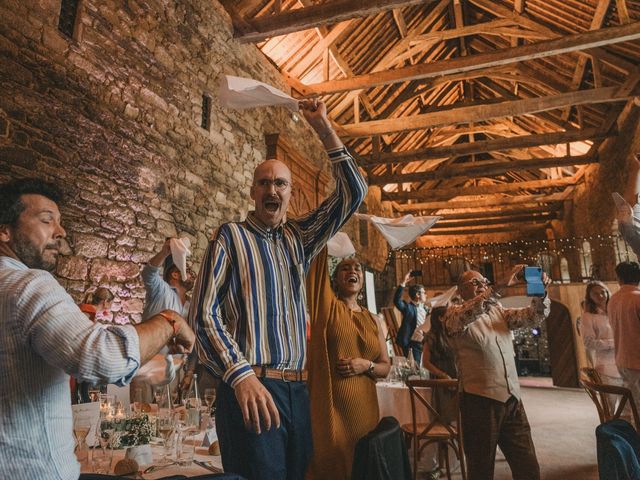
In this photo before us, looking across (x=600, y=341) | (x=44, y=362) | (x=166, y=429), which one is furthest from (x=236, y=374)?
(x=600, y=341)

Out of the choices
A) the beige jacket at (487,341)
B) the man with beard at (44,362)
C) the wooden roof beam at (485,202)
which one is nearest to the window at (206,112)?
the beige jacket at (487,341)

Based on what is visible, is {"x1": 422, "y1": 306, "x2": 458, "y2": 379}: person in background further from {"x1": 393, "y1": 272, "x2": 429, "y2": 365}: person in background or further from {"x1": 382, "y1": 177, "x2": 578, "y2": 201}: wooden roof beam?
{"x1": 382, "y1": 177, "x2": 578, "y2": 201}: wooden roof beam

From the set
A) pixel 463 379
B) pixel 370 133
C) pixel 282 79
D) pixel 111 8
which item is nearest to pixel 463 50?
pixel 370 133

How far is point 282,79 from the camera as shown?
6.94 meters

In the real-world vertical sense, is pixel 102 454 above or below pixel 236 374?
below

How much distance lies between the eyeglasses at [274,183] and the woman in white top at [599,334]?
11.9 feet

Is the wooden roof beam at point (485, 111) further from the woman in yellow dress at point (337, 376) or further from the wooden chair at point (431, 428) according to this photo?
the woman in yellow dress at point (337, 376)

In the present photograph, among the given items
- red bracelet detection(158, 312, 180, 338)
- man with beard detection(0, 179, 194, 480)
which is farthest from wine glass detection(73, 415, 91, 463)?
red bracelet detection(158, 312, 180, 338)

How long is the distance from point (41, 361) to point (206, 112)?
4.49 metres

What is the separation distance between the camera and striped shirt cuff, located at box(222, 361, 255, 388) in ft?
A: 3.69

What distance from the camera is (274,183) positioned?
147cm

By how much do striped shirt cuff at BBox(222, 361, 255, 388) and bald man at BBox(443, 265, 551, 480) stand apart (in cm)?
180

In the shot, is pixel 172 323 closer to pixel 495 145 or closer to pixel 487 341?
pixel 487 341

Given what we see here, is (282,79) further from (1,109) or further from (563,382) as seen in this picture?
(563,382)
